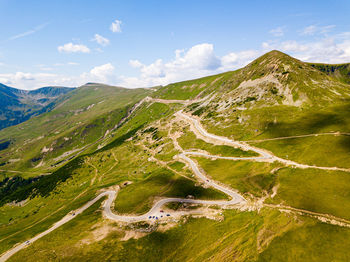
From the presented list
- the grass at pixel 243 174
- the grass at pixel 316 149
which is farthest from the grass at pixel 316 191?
the grass at pixel 316 149

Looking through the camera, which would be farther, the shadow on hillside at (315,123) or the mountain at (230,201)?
the shadow on hillside at (315,123)

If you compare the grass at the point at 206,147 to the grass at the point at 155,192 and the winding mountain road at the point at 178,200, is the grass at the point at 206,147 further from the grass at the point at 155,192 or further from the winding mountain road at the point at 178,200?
the grass at the point at 155,192

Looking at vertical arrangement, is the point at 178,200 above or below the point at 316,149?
below

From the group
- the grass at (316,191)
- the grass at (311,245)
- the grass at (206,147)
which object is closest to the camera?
the grass at (311,245)

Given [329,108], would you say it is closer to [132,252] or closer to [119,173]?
[132,252]

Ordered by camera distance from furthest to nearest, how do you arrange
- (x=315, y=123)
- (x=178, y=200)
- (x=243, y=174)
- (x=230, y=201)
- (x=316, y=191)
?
1. (x=315, y=123)
2. (x=243, y=174)
3. (x=178, y=200)
4. (x=230, y=201)
5. (x=316, y=191)

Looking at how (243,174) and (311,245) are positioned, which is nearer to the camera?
(311,245)

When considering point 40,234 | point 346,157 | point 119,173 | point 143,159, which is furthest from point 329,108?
point 40,234

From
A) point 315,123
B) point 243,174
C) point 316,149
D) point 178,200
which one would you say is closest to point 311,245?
point 243,174

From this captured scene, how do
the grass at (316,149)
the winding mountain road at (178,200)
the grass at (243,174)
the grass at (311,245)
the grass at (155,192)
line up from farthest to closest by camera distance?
the grass at (316,149)
the grass at (155,192)
the grass at (243,174)
the winding mountain road at (178,200)
the grass at (311,245)

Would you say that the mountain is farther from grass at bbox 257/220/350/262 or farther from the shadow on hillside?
the shadow on hillside

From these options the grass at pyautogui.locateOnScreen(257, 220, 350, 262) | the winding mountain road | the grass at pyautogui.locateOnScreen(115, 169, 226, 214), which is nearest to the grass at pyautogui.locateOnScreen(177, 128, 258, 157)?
the winding mountain road

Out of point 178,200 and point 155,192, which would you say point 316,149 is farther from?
point 155,192
